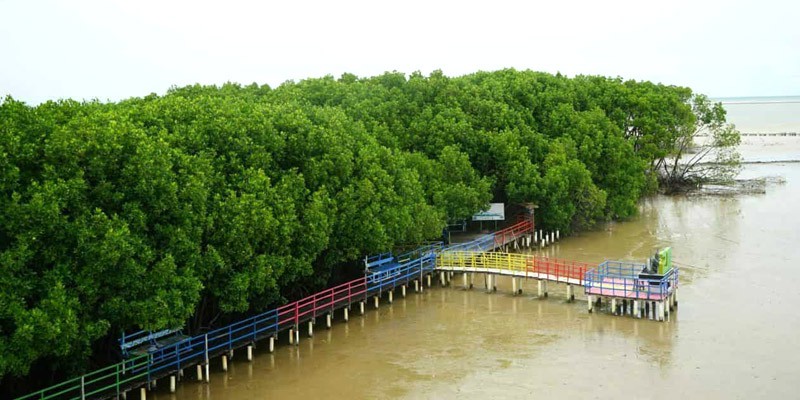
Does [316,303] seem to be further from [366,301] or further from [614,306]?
[614,306]

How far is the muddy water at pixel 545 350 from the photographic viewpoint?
2234 cm

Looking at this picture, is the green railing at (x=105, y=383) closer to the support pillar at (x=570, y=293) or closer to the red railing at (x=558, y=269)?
the red railing at (x=558, y=269)

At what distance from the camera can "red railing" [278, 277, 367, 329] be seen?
87.4 feet

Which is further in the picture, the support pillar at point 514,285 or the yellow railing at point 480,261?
the yellow railing at point 480,261

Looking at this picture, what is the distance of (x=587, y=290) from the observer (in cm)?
2994

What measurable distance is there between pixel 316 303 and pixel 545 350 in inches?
333

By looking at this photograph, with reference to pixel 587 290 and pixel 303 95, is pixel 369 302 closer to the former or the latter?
pixel 587 290

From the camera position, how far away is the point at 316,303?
95.9 ft

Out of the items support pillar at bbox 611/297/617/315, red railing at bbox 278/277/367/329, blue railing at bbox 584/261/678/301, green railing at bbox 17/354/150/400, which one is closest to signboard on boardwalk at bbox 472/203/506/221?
blue railing at bbox 584/261/678/301

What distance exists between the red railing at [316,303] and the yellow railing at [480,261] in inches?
179

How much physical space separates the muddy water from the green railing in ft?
3.38

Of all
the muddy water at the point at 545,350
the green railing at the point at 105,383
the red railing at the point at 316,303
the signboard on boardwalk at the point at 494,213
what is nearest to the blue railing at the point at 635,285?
the muddy water at the point at 545,350

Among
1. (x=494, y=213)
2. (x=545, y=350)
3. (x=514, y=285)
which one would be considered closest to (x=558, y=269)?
(x=514, y=285)

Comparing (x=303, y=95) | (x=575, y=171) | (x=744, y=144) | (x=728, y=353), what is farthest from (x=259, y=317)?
(x=744, y=144)
